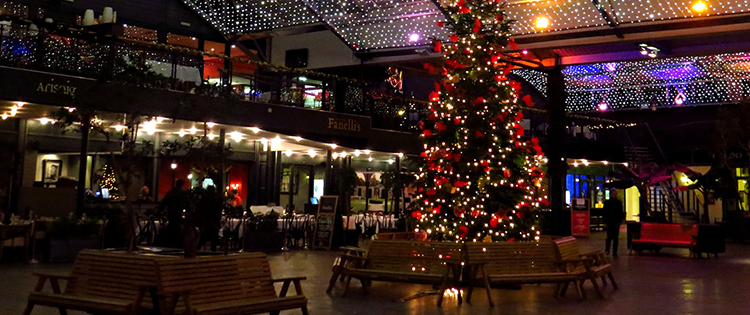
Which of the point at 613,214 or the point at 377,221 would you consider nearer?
the point at 613,214

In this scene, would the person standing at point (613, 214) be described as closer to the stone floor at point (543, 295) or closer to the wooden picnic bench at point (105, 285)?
the stone floor at point (543, 295)

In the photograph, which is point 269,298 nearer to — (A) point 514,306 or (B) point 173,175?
(A) point 514,306

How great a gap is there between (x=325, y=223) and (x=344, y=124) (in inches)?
173

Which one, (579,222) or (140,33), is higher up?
(140,33)

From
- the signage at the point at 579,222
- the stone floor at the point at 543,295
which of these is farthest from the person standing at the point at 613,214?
the signage at the point at 579,222

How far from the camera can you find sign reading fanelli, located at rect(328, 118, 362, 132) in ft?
70.9

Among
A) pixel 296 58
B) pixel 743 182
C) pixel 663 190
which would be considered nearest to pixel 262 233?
pixel 296 58

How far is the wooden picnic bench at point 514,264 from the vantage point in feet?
31.7

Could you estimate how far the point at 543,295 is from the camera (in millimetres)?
10500

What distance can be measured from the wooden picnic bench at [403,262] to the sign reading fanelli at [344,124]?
10.9m

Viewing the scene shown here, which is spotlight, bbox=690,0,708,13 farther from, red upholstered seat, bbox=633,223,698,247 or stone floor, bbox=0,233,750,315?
stone floor, bbox=0,233,750,315

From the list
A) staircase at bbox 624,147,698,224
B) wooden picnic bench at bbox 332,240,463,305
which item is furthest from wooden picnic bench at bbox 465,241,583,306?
staircase at bbox 624,147,698,224

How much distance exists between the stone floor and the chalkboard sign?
3.27 m

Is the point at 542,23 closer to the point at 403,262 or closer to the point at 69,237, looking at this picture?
the point at 403,262
